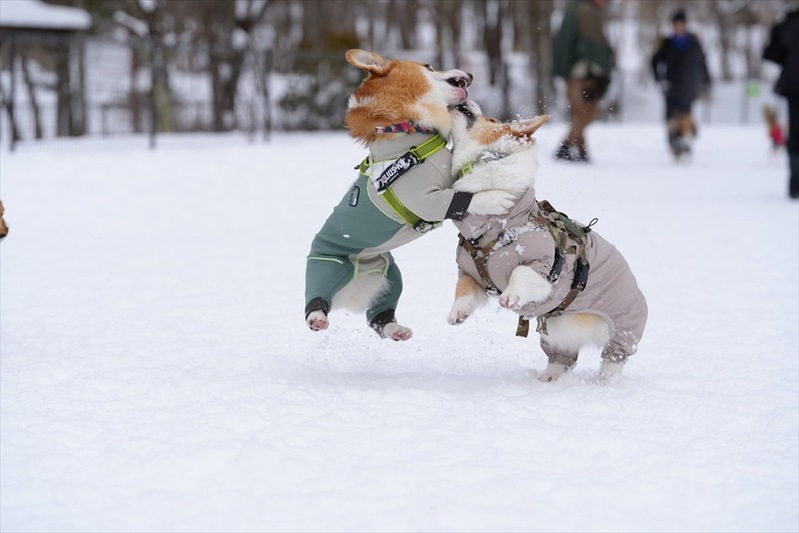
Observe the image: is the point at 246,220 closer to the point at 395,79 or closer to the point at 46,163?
the point at 46,163

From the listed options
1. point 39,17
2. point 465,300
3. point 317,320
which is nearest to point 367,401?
point 317,320

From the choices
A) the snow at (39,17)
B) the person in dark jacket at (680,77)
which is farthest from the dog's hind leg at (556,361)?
the snow at (39,17)

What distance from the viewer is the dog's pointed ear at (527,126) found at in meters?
3.49

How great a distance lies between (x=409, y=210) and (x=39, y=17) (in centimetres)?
1427

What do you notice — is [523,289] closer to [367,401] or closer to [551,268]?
[551,268]

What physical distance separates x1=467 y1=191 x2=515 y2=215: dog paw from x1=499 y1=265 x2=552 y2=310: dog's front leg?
0.71ft

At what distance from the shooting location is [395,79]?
3453 mm

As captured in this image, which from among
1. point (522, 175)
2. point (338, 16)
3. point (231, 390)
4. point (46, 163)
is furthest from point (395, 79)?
point (338, 16)

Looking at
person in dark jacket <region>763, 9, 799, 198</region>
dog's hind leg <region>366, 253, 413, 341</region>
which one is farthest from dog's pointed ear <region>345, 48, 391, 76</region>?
person in dark jacket <region>763, 9, 799, 198</region>

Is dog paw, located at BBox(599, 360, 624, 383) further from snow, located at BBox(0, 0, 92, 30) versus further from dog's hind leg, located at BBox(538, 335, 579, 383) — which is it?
snow, located at BBox(0, 0, 92, 30)

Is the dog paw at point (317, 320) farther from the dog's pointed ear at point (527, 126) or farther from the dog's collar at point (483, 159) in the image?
the dog's pointed ear at point (527, 126)

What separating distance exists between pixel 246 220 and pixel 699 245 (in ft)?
12.6

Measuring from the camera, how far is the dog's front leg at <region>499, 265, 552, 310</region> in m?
3.32

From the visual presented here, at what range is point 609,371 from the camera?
12.4ft
